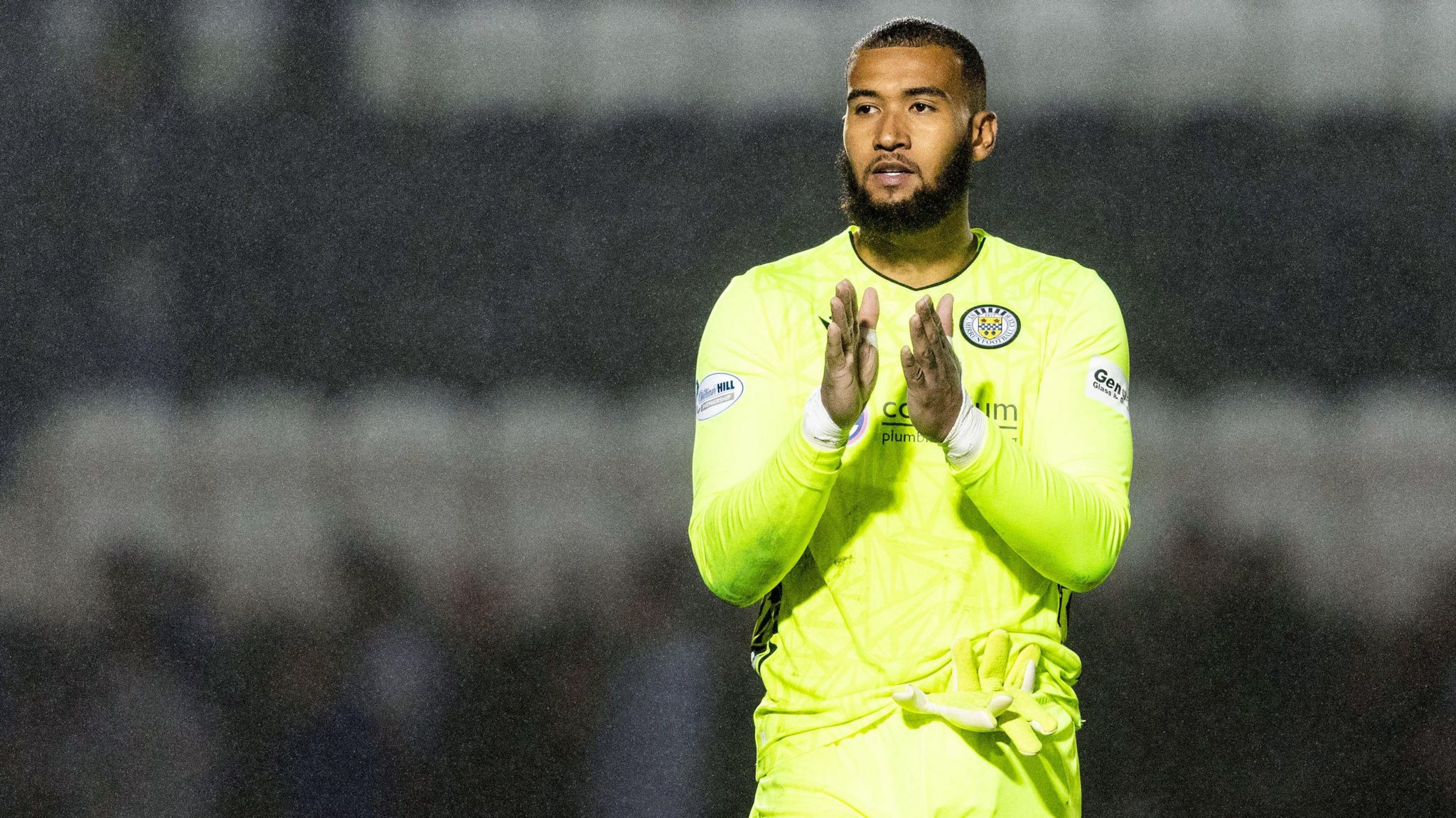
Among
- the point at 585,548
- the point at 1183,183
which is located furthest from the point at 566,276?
the point at 1183,183

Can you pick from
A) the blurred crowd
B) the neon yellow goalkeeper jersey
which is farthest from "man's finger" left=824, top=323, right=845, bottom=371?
the blurred crowd

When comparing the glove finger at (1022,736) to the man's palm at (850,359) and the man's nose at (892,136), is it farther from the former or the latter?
the man's nose at (892,136)

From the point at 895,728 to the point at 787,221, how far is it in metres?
2.39

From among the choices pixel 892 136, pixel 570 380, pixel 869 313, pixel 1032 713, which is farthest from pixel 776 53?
pixel 1032 713

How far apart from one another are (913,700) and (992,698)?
10cm

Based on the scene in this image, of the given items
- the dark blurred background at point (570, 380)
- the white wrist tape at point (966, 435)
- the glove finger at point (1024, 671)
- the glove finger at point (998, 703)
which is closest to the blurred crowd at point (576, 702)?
the dark blurred background at point (570, 380)

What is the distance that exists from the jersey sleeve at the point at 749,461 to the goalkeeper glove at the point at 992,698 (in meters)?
0.24

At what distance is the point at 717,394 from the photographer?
2.29m

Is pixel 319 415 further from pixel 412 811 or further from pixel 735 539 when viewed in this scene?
pixel 735 539

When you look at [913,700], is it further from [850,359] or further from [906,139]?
[906,139]

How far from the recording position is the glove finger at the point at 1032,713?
209 cm

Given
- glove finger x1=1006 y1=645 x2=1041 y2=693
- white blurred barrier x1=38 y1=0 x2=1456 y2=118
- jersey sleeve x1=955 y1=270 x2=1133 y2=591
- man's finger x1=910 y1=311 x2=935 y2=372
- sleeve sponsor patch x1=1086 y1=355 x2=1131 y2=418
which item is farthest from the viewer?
white blurred barrier x1=38 y1=0 x2=1456 y2=118

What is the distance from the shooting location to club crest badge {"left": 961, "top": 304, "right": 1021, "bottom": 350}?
229 centimetres

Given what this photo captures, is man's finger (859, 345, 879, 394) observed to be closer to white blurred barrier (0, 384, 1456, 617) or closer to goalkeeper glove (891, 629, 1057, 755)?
goalkeeper glove (891, 629, 1057, 755)
